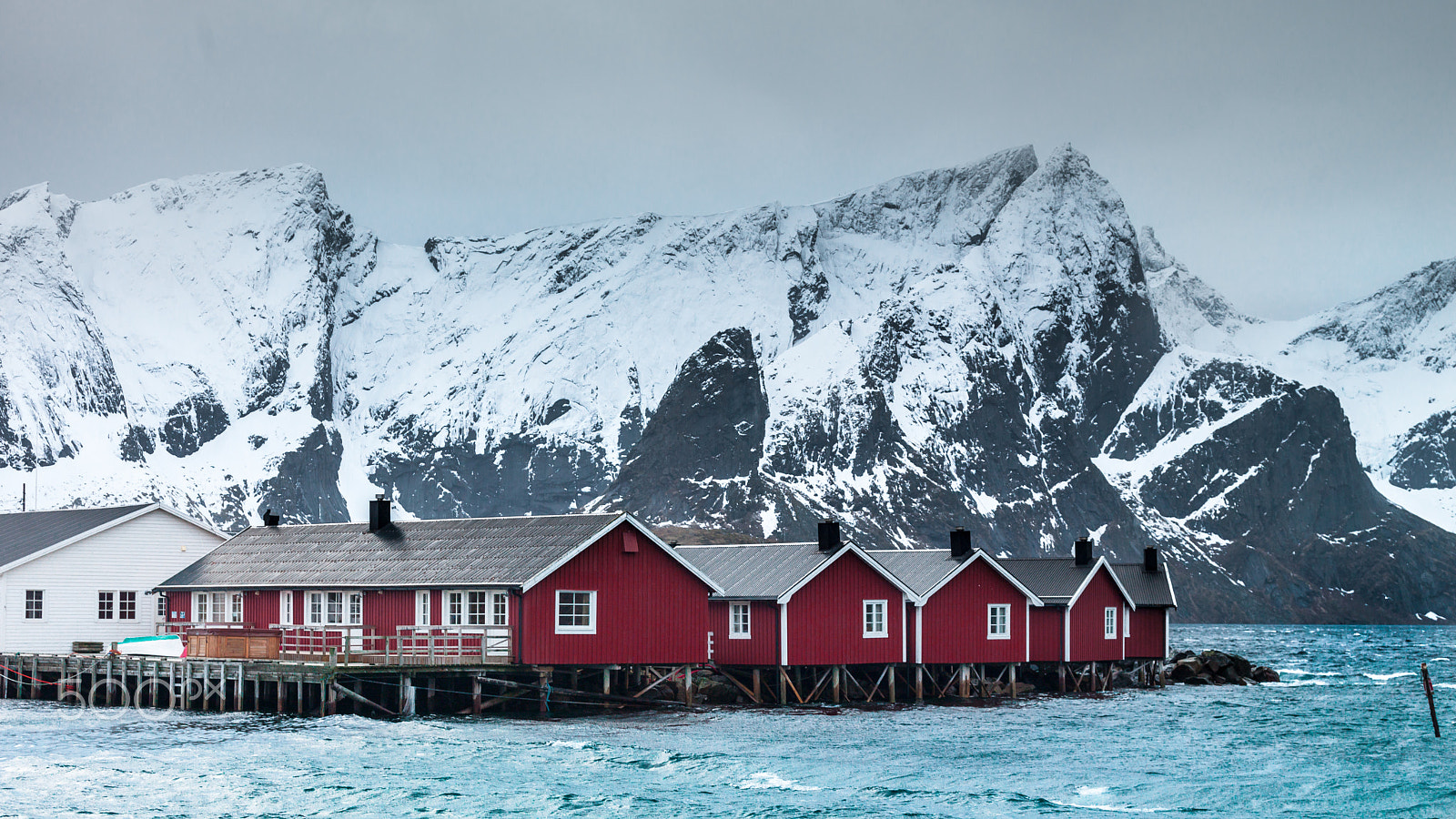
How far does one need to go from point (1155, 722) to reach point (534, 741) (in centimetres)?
2539

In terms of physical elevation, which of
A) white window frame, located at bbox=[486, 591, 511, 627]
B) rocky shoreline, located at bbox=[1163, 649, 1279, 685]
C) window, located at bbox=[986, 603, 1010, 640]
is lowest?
rocky shoreline, located at bbox=[1163, 649, 1279, 685]

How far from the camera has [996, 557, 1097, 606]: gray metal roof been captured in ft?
266

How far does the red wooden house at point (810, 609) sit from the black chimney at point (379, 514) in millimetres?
13173

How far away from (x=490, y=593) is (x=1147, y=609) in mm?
37706

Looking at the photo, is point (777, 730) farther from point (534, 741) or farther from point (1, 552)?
point (1, 552)

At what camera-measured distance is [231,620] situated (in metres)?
71.7

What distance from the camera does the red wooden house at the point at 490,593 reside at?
6162cm

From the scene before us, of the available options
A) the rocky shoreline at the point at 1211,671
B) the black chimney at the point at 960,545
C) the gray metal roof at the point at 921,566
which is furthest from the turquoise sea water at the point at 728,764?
the rocky shoreline at the point at 1211,671

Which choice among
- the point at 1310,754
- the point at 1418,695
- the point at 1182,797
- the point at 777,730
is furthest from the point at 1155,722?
the point at 1418,695

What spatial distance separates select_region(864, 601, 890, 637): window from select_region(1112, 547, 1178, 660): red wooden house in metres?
17.2

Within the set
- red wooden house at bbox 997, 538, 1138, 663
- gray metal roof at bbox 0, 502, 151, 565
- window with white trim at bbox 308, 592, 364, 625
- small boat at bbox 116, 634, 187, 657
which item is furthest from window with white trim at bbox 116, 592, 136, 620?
red wooden house at bbox 997, 538, 1138, 663

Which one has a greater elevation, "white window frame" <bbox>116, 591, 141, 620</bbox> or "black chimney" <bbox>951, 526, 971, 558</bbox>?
"black chimney" <bbox>951, 526, 971, 558</bbox>

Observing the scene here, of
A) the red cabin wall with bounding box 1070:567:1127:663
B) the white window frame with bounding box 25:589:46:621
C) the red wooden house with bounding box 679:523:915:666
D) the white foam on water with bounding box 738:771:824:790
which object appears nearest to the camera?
the white foam on water with bounding box 738:771:824:790

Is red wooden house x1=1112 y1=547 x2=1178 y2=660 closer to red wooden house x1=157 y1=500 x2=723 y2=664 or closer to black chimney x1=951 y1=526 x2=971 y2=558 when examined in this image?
black chimney x1=951 y1=526 x2=971 y2=558
